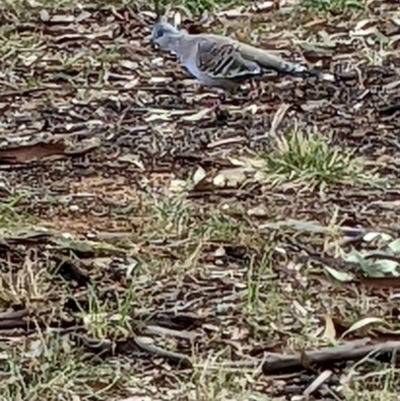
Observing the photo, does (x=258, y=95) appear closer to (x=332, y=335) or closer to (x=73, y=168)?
(x=73, y=168)

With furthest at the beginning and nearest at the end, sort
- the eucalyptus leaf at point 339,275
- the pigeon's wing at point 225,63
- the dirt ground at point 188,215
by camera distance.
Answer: the pigeon's wing at point 225,63, the eucalyptus leaf at point 339,275, the dirt ground at point 188,215

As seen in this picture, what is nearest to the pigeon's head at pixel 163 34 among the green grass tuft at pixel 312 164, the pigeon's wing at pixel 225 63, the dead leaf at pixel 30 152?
the pigeon's wing at pixel 225 63

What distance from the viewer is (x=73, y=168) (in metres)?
5.13

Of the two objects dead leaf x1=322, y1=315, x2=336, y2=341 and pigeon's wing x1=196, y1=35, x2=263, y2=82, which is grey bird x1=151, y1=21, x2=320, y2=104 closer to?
pigeon's wing x1=196, y1=35, x2=263, y2=82

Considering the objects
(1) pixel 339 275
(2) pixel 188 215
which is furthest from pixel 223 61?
(1) pixel 339 275

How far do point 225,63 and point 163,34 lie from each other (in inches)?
28.2

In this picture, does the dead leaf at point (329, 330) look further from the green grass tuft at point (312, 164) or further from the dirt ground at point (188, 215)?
the green grass tuft at point (312, 164)

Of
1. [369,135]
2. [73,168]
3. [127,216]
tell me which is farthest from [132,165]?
[369,135]

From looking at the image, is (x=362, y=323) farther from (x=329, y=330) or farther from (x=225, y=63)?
(x=225, y=63)

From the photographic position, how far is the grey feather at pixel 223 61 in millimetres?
5641

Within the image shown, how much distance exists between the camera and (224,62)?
5645 millimetres

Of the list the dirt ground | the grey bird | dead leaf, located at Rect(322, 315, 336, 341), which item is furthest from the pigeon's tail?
dead leaf, located at Rect(322, 315, 336, 341)

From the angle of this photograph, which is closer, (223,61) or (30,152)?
(30,152)

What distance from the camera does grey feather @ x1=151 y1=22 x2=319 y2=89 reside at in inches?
222
